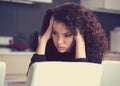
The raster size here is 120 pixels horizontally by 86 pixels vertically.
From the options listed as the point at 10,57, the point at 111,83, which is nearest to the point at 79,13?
the point at 111,83

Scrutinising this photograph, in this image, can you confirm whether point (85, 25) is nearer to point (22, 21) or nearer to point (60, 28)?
point (60, 28)

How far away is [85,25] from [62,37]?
0.11 meters

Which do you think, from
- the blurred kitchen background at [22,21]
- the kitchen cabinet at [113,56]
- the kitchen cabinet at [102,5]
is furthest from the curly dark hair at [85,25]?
the kitchen cabinet at [102,5]

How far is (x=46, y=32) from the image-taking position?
3.62ft

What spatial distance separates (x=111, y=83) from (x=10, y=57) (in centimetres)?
203

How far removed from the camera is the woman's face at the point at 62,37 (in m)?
1.00

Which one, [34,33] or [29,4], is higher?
[29,4]

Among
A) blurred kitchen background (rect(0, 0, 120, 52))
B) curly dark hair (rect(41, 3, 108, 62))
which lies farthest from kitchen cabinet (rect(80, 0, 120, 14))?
curly dark hair (rect(41, 3, 108, 62))

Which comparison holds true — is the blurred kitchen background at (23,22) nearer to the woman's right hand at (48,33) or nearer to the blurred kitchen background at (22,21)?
the blurred kitchen background at (22,21)

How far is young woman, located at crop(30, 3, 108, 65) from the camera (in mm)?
1015

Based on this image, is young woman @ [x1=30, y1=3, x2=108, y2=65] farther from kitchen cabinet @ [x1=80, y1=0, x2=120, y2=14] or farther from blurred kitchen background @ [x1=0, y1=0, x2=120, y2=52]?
kitchen cabinet @ [x1=80, y1=0, x2=120, y2=14]

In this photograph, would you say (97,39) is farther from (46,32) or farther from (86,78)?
(86,78)

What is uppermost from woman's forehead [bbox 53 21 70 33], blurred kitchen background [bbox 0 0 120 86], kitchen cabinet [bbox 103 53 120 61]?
woman's forehead [bbox 53 21 70 33]

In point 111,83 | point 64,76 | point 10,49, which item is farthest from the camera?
point 10,49
